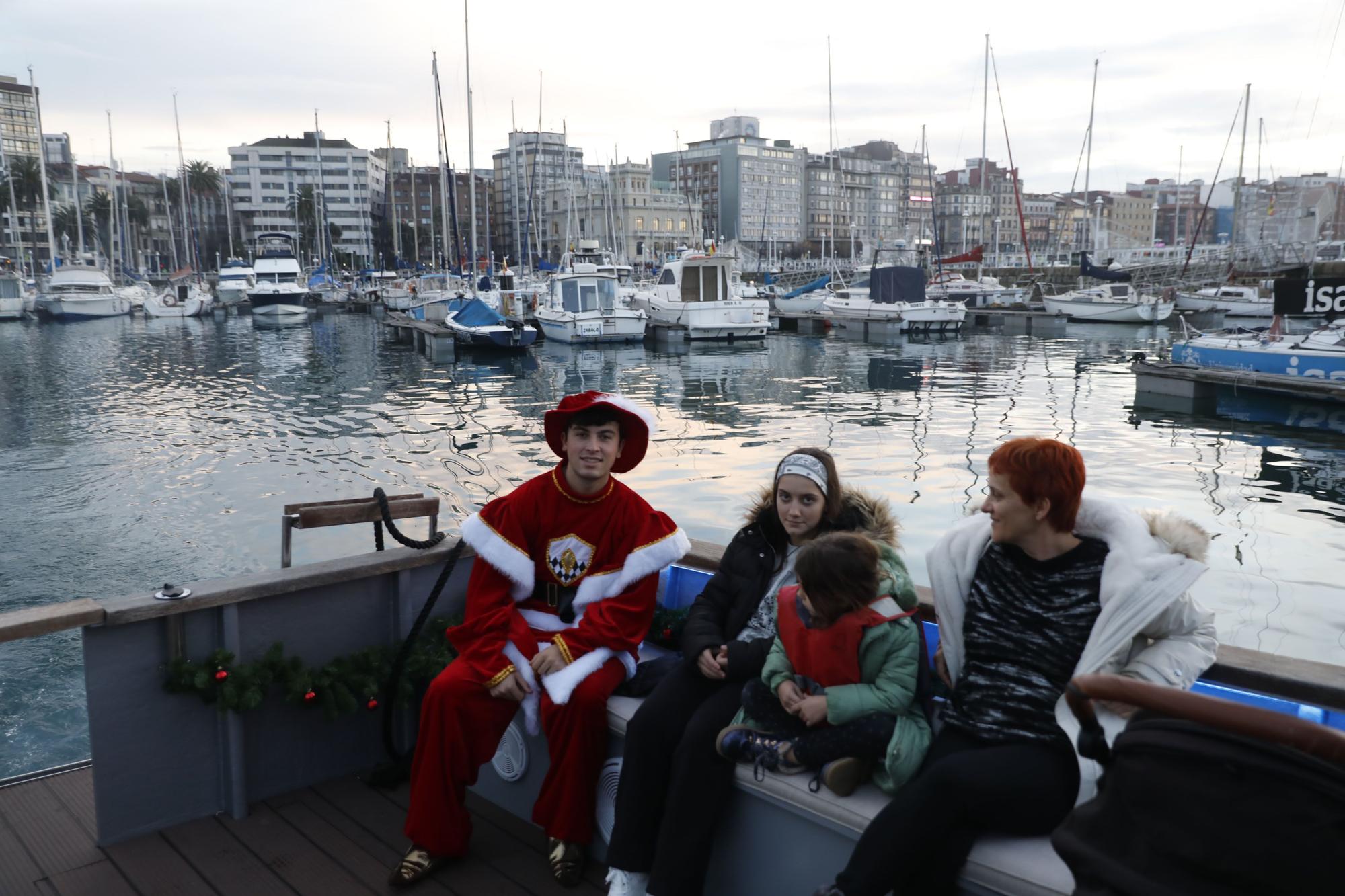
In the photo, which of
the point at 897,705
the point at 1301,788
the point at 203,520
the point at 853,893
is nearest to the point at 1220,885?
the point at 1301,788

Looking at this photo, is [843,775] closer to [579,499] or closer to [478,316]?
[579,499]

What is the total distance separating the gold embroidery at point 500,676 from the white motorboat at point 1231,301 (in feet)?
157

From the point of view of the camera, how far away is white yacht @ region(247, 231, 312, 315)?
173ft

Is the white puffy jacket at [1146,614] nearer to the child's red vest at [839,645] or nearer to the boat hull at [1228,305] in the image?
the child's red vest at [839,645]

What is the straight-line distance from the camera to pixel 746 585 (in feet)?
10.5

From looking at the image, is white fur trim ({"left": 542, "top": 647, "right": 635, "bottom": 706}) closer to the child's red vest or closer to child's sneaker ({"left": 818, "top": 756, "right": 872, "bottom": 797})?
the child's red vest

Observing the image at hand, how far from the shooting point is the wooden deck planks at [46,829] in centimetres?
302

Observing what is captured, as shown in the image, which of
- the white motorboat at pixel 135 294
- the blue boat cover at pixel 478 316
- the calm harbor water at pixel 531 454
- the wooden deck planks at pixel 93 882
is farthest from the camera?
the white motorboat at pixel 135 294

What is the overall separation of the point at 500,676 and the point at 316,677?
2.64 ft

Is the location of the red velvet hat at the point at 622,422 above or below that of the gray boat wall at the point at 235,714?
above

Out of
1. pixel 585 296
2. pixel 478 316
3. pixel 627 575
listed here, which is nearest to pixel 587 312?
pixel 585 296

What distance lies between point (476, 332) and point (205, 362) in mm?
8266

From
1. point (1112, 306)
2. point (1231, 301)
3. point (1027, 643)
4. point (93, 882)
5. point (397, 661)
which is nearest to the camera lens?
point (1027, 643)

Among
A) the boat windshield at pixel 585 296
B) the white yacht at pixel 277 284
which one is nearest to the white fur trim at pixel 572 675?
the boat windshield at pixel 585 296
